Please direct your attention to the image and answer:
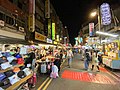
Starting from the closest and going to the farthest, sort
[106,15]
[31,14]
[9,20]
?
[106,15] < [9,20] < [31,14]

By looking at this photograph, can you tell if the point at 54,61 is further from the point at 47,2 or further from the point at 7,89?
the point at 47,2

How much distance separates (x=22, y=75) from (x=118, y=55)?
1227 centimetres

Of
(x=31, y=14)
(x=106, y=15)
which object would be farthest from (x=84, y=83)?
(x=31, y=14)

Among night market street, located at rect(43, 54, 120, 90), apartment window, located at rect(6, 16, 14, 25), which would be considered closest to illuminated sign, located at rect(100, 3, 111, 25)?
night market street, located at rect(43, 54, 120, 90)

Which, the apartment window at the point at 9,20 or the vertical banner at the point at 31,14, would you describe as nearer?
the apartment window at the point at 9,20

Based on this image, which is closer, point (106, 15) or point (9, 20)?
point (106, 15)

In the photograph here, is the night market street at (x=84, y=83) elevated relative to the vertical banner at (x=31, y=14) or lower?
lower

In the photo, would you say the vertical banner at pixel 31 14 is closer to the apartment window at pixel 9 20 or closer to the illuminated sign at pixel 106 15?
the apartment window at pixel 9 20

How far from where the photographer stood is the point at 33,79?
9.90 metres

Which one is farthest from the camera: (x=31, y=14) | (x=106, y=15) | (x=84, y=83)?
(x=31, y=14)

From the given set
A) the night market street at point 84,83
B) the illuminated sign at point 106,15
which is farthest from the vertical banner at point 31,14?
the night market street at point 84,83

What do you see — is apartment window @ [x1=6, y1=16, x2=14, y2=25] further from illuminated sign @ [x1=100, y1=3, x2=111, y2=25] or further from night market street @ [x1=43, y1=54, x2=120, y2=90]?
night market street @ [x1=43, y1=54, x2=120, y2=90]

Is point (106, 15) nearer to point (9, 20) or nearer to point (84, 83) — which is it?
point (84, 83)

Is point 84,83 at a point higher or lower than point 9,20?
lower
